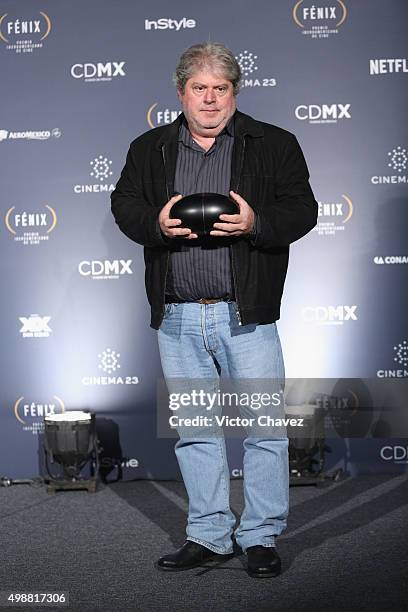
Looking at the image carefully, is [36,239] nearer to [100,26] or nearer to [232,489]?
[100,26]

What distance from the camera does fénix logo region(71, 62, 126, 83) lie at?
4590mm

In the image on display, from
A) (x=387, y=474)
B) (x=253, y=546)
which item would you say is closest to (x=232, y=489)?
(x=387, y=474)

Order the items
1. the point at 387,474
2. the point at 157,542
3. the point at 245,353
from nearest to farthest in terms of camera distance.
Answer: the point at 245,353 < the point at 157,542 < the point at 387,474

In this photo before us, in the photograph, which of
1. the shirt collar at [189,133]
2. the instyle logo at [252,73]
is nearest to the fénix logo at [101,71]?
the instyle logo at [252,73]

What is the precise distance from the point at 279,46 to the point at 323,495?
87.4 inches

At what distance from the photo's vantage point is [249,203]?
2.88 meters

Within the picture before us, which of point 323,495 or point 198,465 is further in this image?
point 323,495

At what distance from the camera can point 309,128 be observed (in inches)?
177

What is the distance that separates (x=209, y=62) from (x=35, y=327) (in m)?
2.24

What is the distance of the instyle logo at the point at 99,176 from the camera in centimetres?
462

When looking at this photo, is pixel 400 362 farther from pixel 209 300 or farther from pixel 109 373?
pixel 209 300

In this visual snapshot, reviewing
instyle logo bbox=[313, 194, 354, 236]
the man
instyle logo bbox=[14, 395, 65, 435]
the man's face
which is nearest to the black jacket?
the man

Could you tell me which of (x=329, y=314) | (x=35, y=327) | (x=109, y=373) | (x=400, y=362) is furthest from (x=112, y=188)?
(x=400, y=362)

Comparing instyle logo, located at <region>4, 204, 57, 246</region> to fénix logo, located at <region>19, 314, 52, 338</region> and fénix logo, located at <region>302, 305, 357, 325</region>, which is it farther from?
fénix logo, located at <region>302, 305, 357, 325</region>
